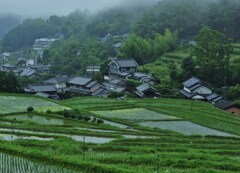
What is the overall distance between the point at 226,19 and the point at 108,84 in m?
19.8

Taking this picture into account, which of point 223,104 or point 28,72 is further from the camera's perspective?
point 28,72

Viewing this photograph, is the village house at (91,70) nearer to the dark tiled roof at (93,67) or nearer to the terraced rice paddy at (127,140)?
the dark tiled roof at (93,67)

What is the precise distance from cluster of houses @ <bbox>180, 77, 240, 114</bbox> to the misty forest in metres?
0.09

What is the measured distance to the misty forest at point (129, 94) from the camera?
11830 mm

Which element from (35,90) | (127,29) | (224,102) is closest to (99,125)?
(224,102)

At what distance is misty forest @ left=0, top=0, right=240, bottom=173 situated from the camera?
38.8ft

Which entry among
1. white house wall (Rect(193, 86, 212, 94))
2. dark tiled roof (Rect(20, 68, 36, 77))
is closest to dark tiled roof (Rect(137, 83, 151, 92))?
white house wall (Rect(193, 86, 212, 94))

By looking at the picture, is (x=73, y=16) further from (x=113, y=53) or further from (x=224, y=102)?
(x=224, y=102)

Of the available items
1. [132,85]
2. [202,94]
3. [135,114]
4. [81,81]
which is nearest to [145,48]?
[132,85]

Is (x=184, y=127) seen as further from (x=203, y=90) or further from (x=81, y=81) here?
(x=81, y=81)

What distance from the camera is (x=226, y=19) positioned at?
54781mm

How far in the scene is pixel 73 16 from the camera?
100438 millimetres

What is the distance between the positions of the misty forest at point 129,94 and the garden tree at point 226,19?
4.9 inches

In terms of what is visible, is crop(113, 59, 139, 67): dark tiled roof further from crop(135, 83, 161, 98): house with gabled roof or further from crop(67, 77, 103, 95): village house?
crop(135, 83, 161, 98): house with gabled roof
